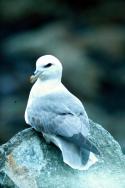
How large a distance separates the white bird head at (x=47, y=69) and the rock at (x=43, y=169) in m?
0.19

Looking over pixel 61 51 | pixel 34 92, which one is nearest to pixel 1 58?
pixel 61 51

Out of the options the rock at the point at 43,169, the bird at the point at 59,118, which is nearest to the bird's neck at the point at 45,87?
the bird at the point at 59,118

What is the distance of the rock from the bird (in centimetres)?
5

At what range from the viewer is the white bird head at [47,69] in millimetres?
3854

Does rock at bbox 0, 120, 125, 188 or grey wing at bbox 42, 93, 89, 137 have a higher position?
grey wing at bbox 42, 93, 89, 137

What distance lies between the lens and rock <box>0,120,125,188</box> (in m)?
3.76

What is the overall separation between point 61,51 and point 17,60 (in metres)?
0.53

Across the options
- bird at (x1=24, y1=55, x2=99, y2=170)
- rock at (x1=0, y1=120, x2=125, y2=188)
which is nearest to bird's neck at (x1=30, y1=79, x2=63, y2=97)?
bird at (x1=24, y1=55, x2=99, y2=170)

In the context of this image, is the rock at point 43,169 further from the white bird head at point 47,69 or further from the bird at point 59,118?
the white bird head at point 47,69

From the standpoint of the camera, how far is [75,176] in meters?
3.80

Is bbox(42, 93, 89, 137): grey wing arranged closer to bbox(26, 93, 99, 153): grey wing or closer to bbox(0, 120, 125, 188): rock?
bbox(26, 93, 99, 153): grey wing

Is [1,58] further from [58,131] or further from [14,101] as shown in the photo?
[58,131]

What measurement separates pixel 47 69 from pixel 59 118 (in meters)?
0.20

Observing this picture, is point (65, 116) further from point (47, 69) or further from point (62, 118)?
point (47, 69)
